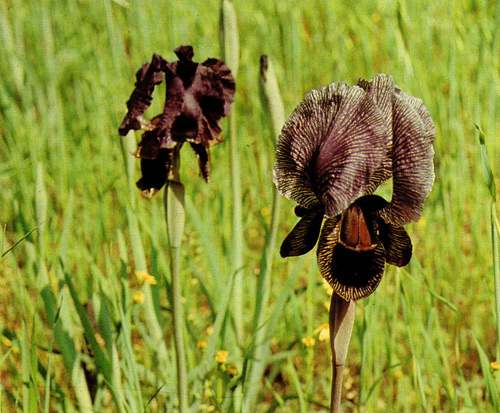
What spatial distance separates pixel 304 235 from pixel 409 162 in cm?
20

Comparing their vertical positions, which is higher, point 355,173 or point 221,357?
point 355,173

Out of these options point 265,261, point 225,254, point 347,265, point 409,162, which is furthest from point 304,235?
point 225,254

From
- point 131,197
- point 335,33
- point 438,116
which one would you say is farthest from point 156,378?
point 335,33

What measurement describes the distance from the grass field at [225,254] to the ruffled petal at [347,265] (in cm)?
35

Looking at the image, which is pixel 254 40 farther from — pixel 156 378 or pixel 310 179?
pixel 310 179

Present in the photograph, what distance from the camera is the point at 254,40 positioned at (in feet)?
9.87

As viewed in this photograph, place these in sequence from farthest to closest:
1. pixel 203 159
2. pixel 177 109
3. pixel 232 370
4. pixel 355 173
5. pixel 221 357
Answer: pixel 232 370 → pixel 221 357 → pixel 203 159 → pixel 177 109 → pixel 355 173

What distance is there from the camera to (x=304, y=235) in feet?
3.26

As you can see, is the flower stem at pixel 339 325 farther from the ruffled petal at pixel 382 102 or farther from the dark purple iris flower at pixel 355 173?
the ruffled petal at pixel 382 102

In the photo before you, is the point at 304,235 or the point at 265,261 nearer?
the point at 304,235

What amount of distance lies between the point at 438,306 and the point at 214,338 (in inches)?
40.4

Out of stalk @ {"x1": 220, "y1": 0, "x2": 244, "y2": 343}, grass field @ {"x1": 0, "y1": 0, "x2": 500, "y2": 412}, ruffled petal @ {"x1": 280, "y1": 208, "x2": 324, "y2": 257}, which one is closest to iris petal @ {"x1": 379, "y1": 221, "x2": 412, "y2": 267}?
ruffled petal @ {"x1": 280, "y1": 208, "x2": 324, "y2": 257}

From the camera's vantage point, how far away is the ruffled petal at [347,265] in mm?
948

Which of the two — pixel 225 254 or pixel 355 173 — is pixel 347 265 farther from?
pixel 225 254
